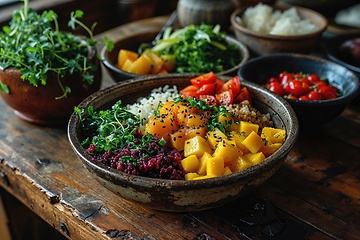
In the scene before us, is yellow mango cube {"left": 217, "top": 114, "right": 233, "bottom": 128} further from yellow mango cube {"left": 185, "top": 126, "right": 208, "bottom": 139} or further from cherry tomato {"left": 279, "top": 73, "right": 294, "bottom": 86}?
cherry tomato {"left": 279, "top": 73, "right": 294, "bottom": 86}

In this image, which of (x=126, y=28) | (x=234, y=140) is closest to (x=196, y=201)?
(x=234, y=140)

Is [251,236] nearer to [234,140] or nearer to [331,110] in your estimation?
[234,140]

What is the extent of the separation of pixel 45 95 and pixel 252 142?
88 cm

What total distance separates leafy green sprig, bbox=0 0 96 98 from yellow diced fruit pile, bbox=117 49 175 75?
0.21 meters

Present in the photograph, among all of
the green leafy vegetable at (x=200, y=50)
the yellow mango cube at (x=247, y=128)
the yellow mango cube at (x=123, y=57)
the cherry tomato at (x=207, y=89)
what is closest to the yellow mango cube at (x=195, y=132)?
the yellow mango cube at (x=247, y=128)

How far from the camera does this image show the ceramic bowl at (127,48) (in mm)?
1975

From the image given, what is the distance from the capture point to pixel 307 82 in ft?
6.17

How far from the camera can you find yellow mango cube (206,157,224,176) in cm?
132

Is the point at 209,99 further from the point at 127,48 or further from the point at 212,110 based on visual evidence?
the point at 127,48

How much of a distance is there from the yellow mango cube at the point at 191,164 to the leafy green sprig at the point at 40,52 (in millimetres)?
634

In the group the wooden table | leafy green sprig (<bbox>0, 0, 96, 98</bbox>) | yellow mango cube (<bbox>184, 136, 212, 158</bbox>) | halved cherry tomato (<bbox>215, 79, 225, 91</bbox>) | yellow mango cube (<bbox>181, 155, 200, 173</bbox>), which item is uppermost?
leafy green sprig (<bbox>0, 0, 96, 98</bbox>)

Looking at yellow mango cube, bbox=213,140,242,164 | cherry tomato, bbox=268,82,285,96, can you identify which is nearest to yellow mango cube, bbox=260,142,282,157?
yellow mango cube, bbox=213,140,242,164

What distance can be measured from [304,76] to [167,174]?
945mm

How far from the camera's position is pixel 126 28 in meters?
2.94
